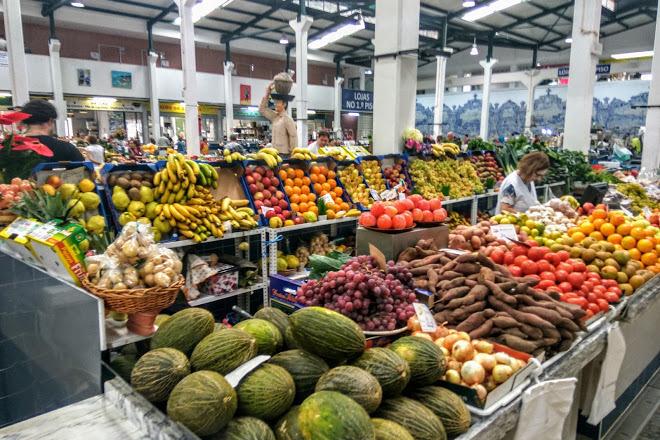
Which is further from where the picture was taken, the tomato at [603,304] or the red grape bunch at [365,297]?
the tomato at [603,304]

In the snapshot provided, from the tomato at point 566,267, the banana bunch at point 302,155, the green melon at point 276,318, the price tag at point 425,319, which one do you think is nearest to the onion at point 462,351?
the price tag at point 425,319

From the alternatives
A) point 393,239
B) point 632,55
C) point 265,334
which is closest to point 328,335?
point 265,334

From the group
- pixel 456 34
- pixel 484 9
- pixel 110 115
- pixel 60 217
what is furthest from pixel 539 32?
pixel 60 217

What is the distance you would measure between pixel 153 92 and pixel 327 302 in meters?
16.7

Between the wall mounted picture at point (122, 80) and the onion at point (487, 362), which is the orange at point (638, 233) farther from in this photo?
the wall mounted picture at point (122, 80)

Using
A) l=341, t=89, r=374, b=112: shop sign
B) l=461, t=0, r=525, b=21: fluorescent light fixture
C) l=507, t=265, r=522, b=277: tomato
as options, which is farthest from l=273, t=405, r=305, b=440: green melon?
l=461, t=0, r=525, b=21: fluorescent light fixture

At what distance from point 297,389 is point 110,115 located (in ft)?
60.6

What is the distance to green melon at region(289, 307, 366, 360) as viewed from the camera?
1.55m

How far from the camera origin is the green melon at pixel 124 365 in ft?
5.70

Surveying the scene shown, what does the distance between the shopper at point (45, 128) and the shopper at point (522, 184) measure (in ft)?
13.7

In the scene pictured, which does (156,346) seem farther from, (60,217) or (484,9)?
(484,9)

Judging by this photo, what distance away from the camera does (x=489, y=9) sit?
1573 centimetres

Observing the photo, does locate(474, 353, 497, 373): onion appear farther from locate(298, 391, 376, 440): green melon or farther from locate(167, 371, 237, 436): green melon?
locate(167, 371, 237, 436): green melon

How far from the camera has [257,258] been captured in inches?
191
